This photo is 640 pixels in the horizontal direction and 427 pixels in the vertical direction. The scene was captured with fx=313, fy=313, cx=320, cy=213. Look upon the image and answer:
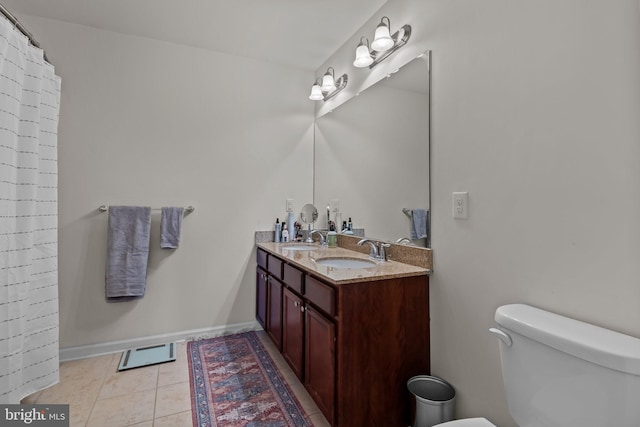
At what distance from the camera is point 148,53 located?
2.46 m

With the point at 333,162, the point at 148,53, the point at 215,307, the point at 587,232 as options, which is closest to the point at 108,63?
the point at 148,53

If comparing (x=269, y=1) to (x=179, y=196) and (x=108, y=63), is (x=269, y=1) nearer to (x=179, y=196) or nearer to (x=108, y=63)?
(x=108, y=63)

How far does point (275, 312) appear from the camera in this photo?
2264 mm

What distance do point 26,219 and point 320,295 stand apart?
156 centimetres

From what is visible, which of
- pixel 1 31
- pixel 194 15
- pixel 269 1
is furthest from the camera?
pixel 194 15

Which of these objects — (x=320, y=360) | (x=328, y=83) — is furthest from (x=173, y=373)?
(x=328, y=83)

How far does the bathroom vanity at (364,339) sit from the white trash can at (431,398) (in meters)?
0.05

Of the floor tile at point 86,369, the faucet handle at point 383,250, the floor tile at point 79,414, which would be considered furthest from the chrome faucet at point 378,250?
the floor tile at point 86,369

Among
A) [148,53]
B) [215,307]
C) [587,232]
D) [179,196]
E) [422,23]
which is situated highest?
[148,53]

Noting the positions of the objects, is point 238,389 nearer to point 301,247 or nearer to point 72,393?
point 72,393

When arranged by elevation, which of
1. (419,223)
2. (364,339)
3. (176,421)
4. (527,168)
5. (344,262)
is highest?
(527,168)

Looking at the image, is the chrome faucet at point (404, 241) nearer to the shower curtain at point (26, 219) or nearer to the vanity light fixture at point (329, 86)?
the vanity light fixture at point (329, 86)

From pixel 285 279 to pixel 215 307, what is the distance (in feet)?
3.26

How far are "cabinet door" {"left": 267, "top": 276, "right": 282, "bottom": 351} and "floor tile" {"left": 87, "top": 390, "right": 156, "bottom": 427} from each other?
0.80 m
